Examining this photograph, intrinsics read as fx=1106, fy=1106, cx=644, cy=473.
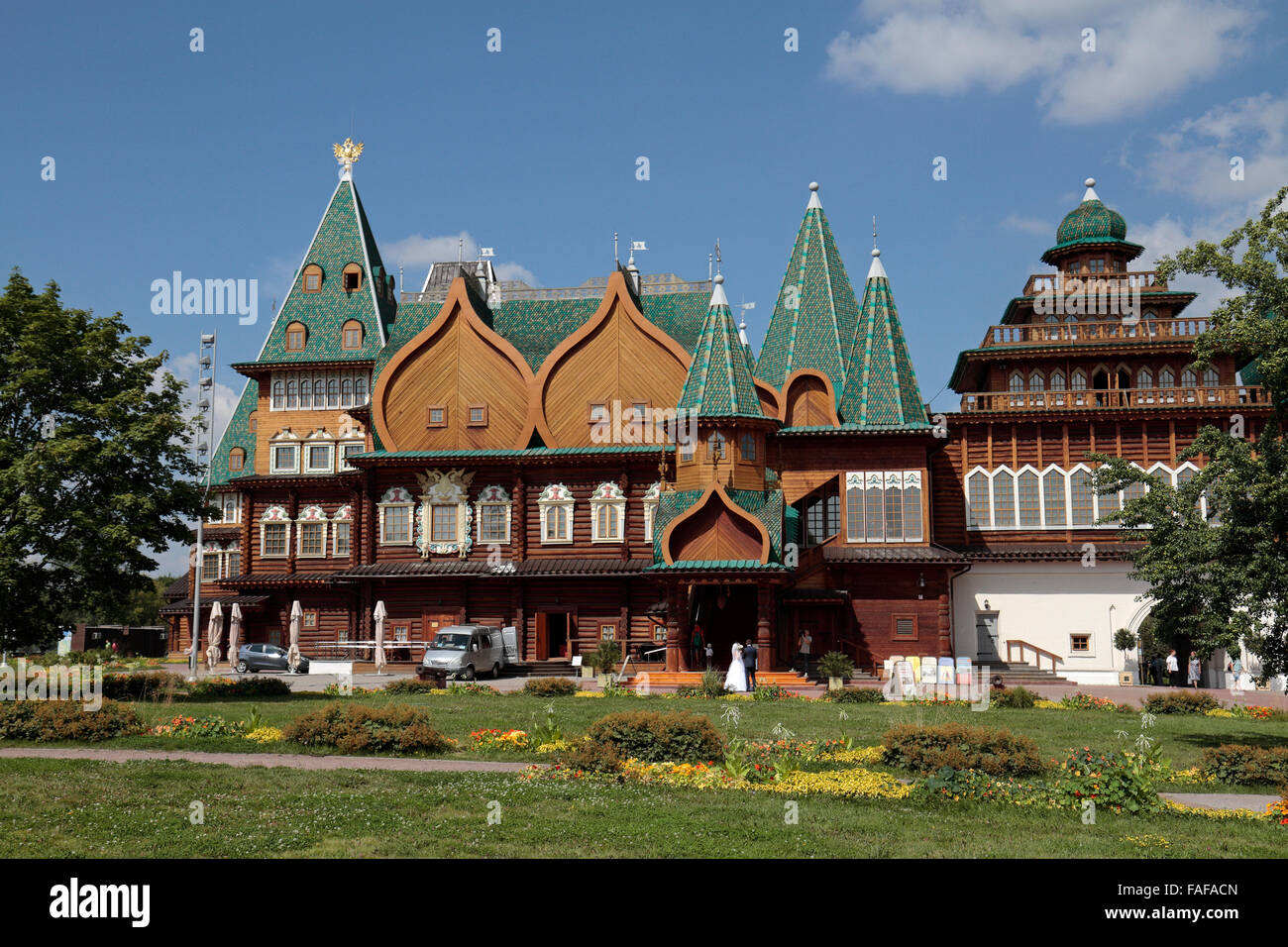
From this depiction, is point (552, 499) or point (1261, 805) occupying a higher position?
point (552, 499)

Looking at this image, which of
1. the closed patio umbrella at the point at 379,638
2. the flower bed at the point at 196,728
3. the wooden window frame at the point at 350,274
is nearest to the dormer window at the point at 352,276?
the wooden window frame at the point at 350,274

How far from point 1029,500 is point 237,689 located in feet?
89.5

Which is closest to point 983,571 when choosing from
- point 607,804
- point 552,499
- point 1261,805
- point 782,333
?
point 782,333

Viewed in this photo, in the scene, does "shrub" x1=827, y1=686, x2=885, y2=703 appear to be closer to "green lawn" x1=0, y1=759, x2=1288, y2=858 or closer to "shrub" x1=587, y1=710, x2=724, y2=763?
"shrub" x1=587, y1=710, x2=724, y2=763

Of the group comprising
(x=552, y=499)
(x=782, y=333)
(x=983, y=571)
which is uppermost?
(x=782, y=333)

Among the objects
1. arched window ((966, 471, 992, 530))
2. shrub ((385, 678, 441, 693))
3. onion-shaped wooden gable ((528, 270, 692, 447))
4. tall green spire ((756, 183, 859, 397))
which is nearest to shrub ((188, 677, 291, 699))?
shrub ((385, 678, 441, 693))

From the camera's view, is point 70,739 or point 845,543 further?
point 845,543

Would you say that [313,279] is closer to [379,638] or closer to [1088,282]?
[379,638]

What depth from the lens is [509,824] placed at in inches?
437

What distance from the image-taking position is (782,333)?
4119 cm

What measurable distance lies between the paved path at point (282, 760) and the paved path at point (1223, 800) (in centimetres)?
839

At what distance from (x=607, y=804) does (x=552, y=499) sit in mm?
28739

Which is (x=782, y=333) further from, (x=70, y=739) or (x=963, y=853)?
(x=963, y=853)
